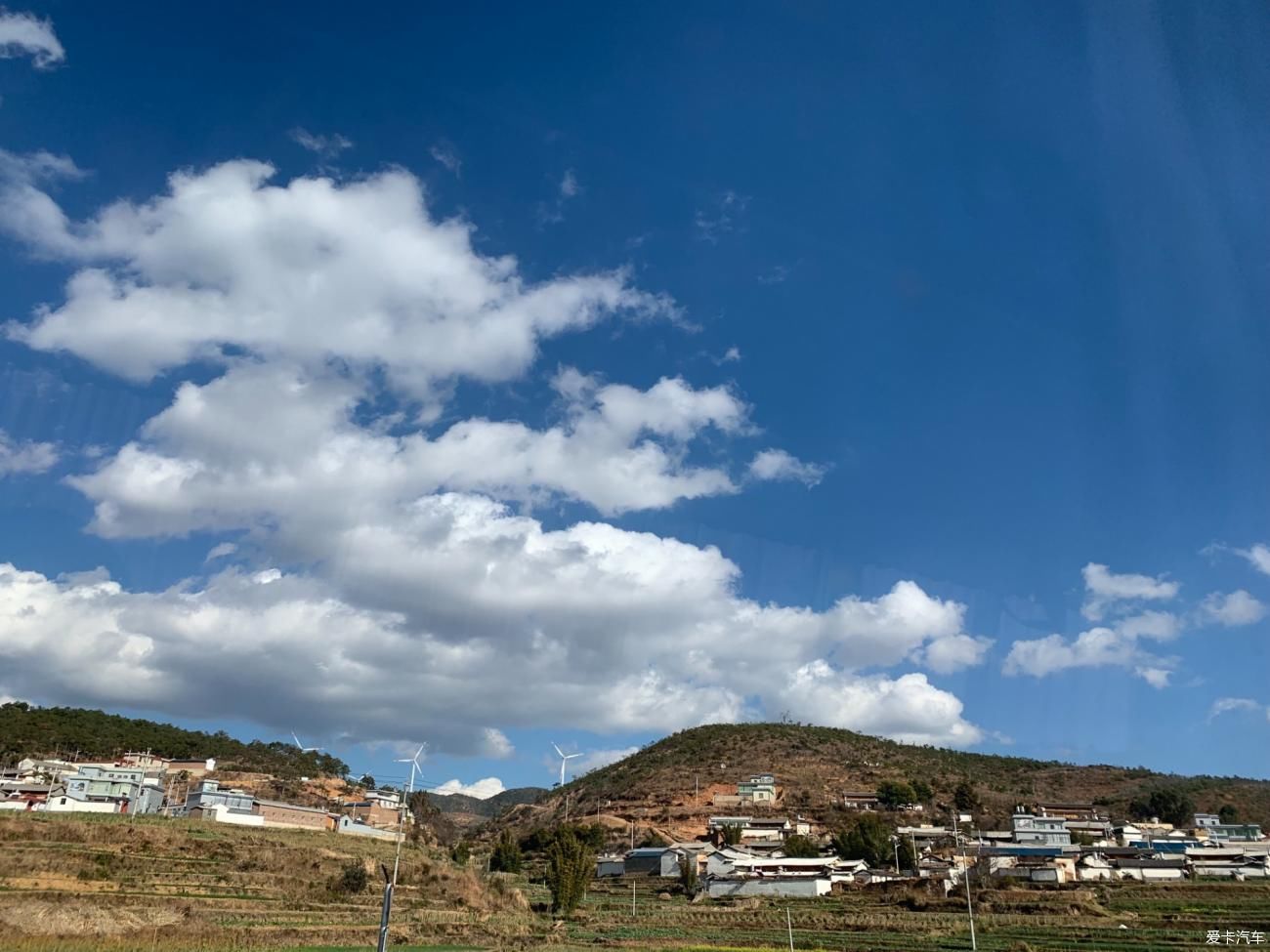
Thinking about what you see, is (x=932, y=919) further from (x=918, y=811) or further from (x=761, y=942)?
(x=918, y=811)

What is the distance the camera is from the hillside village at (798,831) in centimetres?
8212

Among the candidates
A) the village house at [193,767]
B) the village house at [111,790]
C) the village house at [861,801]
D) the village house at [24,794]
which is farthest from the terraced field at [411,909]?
the village house at [861,801]

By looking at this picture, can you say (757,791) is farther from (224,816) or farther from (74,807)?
(74,807)

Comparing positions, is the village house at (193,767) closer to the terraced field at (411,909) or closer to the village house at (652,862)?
the terraced field at (411,909)

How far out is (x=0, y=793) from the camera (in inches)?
3152

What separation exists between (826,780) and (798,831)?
103ft

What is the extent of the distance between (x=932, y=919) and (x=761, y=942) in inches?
667

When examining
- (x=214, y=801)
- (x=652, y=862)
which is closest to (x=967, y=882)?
(x=652, y=862)

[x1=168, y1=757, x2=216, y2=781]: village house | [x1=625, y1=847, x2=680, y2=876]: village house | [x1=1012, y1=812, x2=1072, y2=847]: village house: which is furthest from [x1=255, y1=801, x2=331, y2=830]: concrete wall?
[x1=1012, y1=812, x2=1072, y2=847]: village house

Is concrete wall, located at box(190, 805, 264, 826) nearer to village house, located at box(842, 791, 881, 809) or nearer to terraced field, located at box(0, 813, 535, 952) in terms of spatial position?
terraced field, located at box(0, 813, 535, 952)

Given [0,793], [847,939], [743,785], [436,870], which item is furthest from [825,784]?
[0,793]

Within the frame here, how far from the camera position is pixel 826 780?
143m

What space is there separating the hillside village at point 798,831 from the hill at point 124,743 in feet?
18.0

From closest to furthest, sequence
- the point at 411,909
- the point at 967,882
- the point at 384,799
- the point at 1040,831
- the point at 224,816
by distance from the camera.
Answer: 1. the point at 411,909
2. the point at 967,882
3. the point at 224,816
4. the point at 1040,831
5. the point at 384,799
